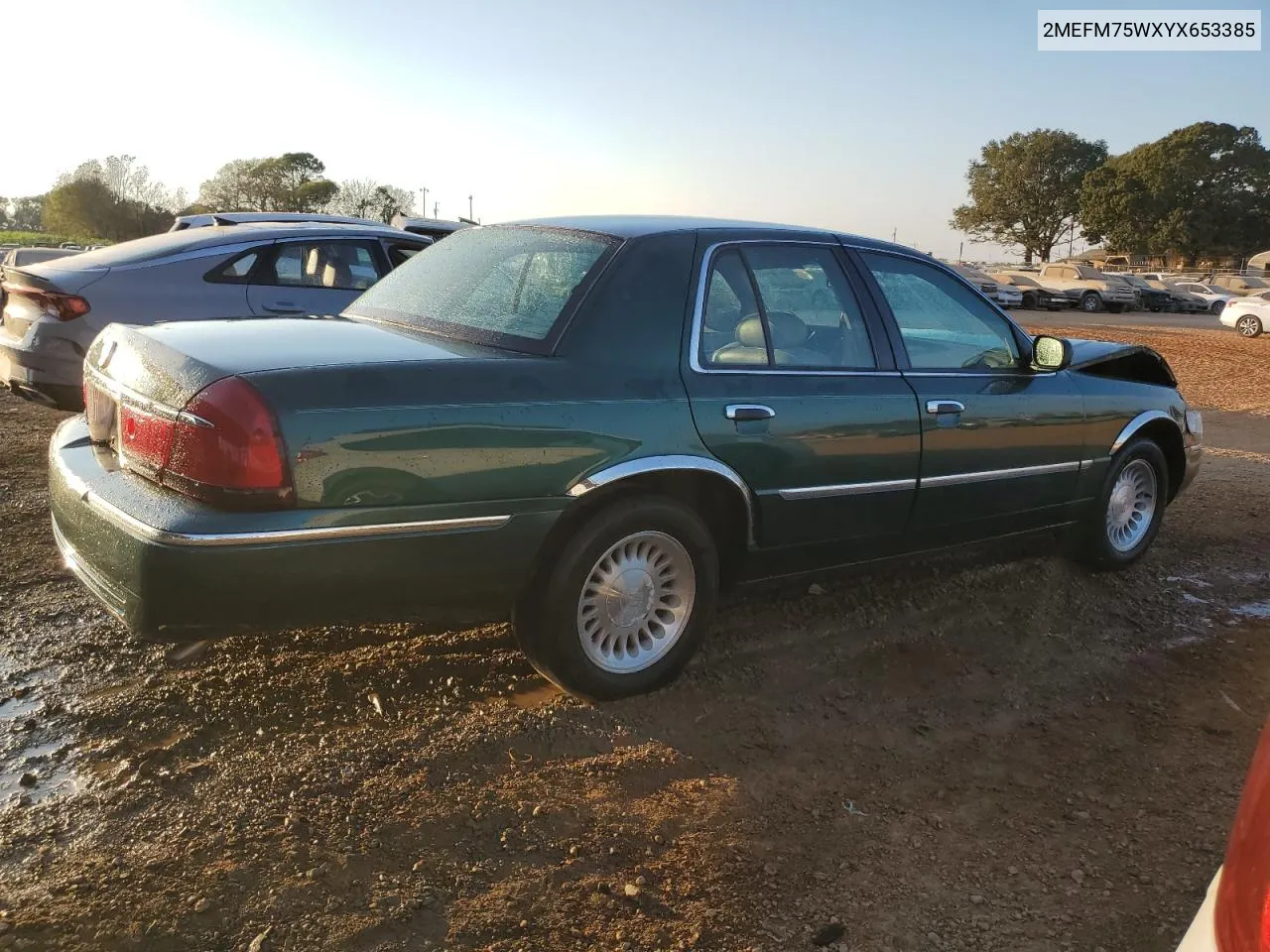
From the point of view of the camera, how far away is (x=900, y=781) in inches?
117

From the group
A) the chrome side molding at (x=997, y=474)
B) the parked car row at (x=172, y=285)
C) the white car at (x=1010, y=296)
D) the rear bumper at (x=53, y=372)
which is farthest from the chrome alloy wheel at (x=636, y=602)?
the white car at (x=1010, y=296)

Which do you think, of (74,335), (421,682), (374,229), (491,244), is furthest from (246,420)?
(374,229)

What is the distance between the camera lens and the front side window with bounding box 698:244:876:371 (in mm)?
3422

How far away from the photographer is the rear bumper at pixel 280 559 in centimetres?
251

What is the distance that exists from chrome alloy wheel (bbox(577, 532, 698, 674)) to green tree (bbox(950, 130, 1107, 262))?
79.3m

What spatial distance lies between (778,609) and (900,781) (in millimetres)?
1329

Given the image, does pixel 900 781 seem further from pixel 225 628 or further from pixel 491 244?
pixel 491 244

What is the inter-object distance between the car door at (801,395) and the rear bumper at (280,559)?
2.57 ft

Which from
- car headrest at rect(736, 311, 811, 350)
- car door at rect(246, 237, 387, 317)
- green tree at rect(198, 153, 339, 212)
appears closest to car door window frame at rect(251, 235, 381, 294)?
car door at rect(246, 237, 387, 317)

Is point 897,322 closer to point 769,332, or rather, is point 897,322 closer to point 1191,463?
point 769,332

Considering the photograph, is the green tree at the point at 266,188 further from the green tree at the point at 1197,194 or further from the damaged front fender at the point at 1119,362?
the damaged front fender at the point at 1119,362

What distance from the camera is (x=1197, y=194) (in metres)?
67.6

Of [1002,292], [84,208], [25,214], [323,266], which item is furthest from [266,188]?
[323,266]

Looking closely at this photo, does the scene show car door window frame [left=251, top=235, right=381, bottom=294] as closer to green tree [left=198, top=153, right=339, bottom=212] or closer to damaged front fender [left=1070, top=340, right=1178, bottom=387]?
damaged front fender [left=1070, top=340, right=1178, bottom=387]
